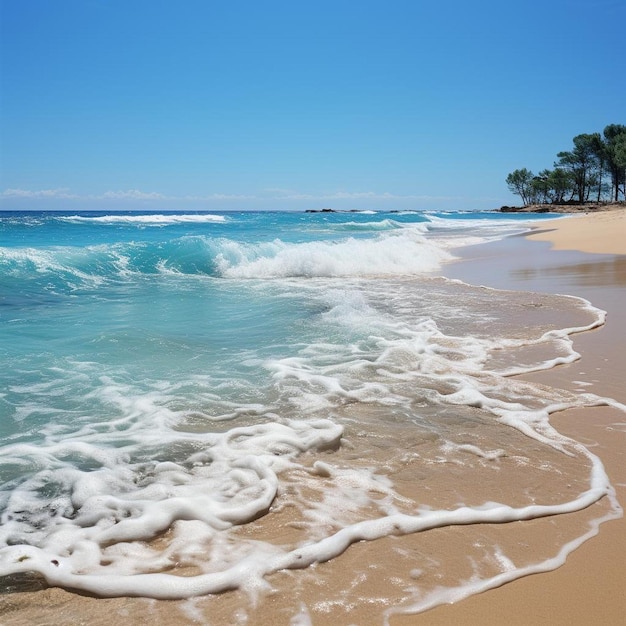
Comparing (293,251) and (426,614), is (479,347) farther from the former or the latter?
(293,251)

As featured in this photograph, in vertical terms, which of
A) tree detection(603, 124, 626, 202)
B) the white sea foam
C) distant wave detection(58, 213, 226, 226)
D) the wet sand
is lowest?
the wet sand

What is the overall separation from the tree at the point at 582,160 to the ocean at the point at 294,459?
3384 inches

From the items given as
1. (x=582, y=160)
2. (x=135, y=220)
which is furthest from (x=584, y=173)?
(x=135, y=220)

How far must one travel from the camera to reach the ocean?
2.35 m

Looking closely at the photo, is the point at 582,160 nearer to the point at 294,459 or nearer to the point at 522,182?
the point at 522,182

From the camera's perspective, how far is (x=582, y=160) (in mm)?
84250

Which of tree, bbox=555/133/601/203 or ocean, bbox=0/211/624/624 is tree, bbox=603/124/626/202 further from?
ocean, bbox=0/211/624/624

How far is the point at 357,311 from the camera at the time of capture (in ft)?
28.2

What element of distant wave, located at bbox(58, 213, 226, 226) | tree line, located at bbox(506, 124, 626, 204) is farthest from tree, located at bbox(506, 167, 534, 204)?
distant wave, located at bbox(58, 213, 226, 226)

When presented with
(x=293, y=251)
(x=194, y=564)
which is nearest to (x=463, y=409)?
(x=194, y=564)

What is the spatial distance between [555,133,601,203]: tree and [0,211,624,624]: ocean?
86.0 m

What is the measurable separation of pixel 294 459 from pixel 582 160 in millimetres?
A: 94153

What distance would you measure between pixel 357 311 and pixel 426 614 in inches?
→ 261

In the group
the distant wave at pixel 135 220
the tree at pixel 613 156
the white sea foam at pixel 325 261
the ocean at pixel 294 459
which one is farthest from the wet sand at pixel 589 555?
the tree at pixel 613 156
